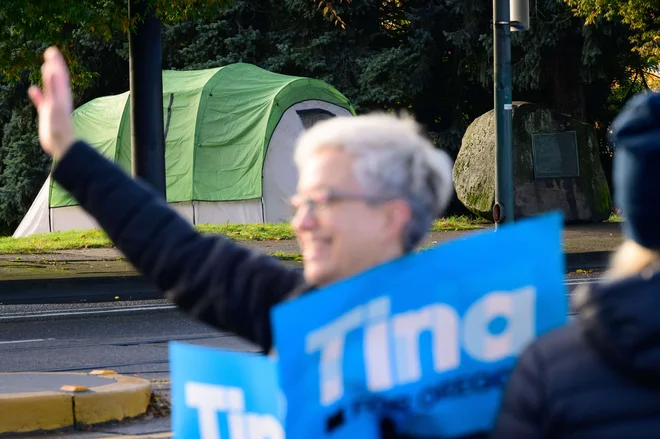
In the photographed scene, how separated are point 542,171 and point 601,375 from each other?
20.7 m

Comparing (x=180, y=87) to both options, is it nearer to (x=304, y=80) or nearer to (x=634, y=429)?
(x=304, y=80)

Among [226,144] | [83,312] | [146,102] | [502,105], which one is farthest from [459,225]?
[83,312]

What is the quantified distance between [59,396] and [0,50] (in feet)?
32.1

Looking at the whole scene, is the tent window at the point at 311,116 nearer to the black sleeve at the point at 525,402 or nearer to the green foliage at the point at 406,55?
the green foliage at the point at 406,55

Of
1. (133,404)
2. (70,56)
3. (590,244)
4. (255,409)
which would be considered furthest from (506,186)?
(255,409)

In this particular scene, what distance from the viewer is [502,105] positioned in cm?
1365

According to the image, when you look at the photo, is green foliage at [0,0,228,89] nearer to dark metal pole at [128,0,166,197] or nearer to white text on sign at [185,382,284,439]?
dark metal pole at [128,0,166,197]

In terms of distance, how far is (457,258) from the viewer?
200cm

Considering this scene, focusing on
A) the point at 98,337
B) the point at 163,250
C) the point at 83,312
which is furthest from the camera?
the point at 83,312

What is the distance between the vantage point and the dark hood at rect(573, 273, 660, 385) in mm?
1517

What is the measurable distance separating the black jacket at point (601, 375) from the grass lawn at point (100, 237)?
1640 centimetres

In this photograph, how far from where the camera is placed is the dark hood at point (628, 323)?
59.7 inches

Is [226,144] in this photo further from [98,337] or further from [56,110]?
[56,110]

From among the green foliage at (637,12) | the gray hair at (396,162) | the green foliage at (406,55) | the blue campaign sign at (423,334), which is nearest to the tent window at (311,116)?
the green foliage at (406,55)
